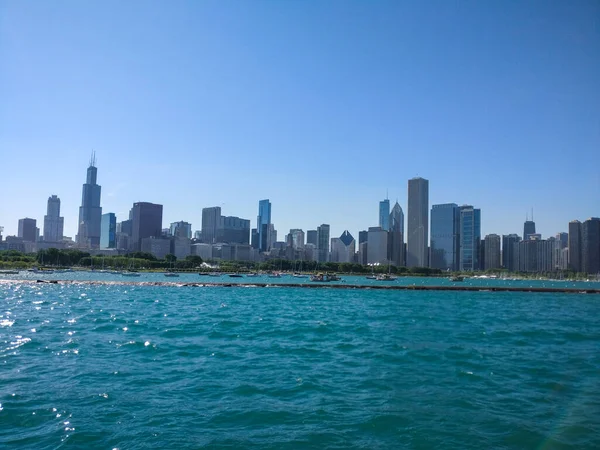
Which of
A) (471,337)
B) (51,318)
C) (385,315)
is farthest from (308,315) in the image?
(51,318)

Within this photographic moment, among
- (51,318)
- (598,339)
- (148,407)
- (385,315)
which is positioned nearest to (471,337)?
(598,339)

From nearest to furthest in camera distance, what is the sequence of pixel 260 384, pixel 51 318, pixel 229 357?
1. pixel 260 384
2. pixel 229 357
3. pixel 51 318

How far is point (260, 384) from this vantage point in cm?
1684

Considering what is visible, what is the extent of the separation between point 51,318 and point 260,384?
25.2 meters

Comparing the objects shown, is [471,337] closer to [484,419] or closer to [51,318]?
[484,419]

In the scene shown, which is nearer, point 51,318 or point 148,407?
point 148,407

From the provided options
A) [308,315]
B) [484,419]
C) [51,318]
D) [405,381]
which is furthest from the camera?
[308,315]

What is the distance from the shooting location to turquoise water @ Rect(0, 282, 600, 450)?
12.1 m

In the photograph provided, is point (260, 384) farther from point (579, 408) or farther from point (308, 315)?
point (308, 315)

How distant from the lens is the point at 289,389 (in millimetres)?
16344

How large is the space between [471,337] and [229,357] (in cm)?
1691

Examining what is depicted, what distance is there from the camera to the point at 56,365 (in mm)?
19000

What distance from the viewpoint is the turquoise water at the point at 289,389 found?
12.1 m

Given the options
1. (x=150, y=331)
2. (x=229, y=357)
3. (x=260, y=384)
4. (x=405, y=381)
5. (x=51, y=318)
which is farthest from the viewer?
(x=51, y=318)
